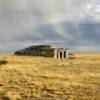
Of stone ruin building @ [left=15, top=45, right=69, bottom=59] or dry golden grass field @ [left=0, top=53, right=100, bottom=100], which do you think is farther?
stone ruin building @ [left=15, top=45, right=69, bottom=59]

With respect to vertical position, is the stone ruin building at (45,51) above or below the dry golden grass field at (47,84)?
above

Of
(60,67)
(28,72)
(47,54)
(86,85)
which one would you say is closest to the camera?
(86,85)

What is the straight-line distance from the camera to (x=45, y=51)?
2454 inches

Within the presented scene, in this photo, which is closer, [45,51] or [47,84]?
Answer: [47,84]

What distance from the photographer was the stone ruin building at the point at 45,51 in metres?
61.2

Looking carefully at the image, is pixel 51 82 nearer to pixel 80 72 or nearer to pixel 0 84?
pixel 0 84

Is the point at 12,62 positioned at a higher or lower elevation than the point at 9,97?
higher

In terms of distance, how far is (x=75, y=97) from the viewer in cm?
2619

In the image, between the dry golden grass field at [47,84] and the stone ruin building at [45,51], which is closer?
the dry golden grass field at [47,84]

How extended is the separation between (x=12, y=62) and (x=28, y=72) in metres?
10.7

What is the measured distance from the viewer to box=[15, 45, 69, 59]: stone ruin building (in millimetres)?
61191

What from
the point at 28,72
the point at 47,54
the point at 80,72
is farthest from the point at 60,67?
the point at 47,54

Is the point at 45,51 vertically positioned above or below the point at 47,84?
→ above

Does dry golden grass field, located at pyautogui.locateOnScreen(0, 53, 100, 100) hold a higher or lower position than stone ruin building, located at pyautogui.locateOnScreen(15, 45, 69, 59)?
lower
